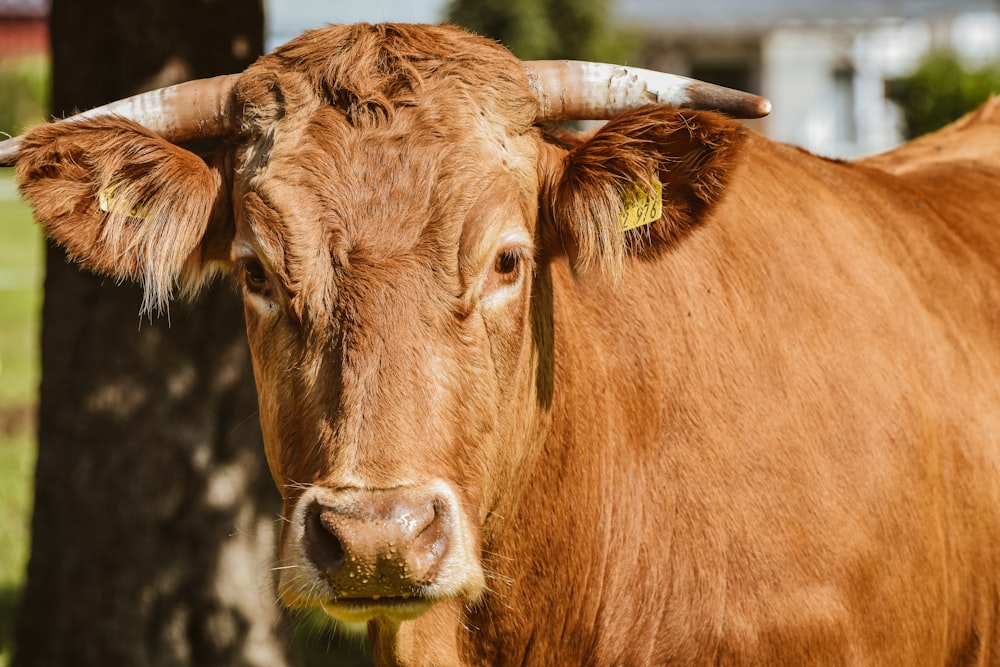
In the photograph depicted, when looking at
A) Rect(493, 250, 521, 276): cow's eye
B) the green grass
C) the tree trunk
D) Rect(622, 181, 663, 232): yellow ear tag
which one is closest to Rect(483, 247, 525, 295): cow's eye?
Rect(493, 250, 521, 276): cow's eye

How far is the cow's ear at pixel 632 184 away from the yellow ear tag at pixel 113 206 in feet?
3.66

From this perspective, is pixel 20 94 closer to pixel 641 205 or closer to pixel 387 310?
pixel 641 205

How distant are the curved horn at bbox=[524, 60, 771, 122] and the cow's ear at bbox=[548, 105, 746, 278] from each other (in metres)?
0.08

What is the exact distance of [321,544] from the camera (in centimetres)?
262

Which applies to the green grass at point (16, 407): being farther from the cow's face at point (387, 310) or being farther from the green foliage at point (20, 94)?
the green foliage at point (20, 94)

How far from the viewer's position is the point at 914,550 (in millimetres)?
3430

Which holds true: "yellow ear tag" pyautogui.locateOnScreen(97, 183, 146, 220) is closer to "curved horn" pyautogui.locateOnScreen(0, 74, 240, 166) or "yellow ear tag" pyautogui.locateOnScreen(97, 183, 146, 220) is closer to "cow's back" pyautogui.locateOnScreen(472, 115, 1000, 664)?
"curved horn" pyautogui.locateOnScreen(0, 74, 240, 166)

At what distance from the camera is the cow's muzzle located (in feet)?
8.25

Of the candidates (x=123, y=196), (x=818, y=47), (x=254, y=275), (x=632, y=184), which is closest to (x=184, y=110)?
(x=123, y=196)

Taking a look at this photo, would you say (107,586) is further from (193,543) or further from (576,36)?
(576,36)

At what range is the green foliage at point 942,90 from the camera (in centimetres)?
2477

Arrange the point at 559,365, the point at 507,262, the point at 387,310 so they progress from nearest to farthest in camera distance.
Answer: the point at 387,310 < the point at 507,262 < the point at 559,365

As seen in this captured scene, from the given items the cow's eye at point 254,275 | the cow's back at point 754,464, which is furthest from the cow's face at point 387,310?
the cow's back at point 754,464

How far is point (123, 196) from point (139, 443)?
6.59ft
